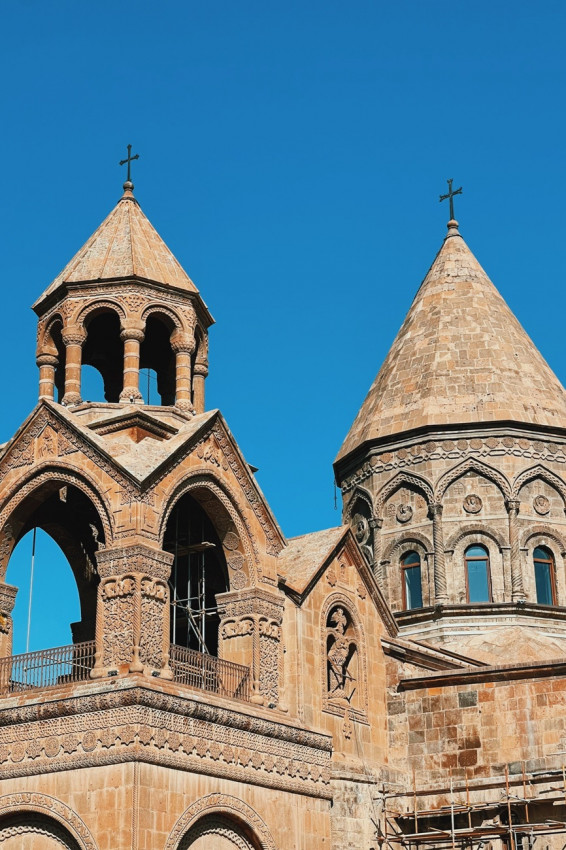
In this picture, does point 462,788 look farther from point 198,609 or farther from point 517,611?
point 517,611

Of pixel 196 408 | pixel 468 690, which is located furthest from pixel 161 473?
pixel 468 690

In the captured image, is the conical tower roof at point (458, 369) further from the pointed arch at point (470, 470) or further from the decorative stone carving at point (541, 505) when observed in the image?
the decorative stone carving at point (541, 505)

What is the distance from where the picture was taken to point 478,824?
75.6ft

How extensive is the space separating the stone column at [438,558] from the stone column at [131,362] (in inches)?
411

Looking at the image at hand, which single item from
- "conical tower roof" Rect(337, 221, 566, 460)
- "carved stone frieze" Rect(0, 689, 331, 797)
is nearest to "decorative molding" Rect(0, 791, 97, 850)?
"carved stone frieze" Rect(0, 689, 331, 797)

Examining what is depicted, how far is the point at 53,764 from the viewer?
63.0ft

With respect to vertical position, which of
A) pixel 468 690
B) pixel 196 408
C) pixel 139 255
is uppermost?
pixel 139 255

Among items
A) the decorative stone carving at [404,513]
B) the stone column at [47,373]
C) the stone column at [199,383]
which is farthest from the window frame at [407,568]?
the stone column at [47,373]

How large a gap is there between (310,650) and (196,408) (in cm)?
475

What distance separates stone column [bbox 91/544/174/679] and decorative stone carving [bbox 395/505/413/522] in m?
12.3

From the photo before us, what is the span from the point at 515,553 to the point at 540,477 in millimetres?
2039

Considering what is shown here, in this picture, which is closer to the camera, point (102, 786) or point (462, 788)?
point (102, 786)

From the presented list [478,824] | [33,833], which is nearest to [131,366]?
[33,833]

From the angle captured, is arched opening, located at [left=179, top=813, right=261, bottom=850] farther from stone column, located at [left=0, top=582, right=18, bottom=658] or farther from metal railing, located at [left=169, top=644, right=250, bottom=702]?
stone column, located at [left=0, top=582, right=18, bottom=658]
